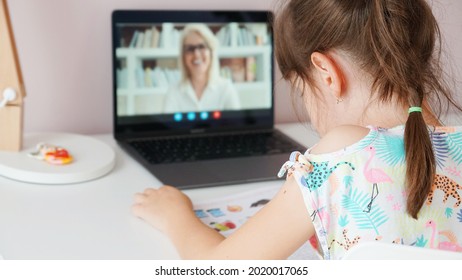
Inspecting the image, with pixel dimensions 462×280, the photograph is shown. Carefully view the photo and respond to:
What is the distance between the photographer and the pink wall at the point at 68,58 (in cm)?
125

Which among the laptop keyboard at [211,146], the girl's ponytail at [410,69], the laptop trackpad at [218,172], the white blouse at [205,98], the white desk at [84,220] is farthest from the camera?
the white blouse at [205,98]

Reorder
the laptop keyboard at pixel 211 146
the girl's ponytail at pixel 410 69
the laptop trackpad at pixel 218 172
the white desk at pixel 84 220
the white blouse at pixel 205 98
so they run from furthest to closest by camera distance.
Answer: the white blouse at pixel 205 98, the laptop keyboard at pixel 211 146, the laptop trackpad at pixel 218 172, the white desk at pixel 84 220, the girl's ponytail at pixel 410 69

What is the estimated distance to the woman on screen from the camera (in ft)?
4.25

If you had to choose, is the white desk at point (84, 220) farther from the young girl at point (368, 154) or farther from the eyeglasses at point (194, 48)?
the eyeglasses at point (194, 48)

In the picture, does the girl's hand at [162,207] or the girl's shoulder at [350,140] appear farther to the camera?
the girl's hand at [162,207]

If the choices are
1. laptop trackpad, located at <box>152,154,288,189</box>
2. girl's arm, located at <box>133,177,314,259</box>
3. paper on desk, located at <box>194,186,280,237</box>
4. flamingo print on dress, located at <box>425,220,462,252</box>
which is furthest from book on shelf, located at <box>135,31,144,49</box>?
flamingo print on dress, located at <box>425,220,462,252</box>

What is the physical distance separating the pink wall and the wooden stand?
112mm

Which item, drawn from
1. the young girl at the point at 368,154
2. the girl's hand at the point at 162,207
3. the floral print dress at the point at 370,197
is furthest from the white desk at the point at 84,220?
the floral print dress at the point at 370,197

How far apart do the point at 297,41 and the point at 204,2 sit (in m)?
0.54

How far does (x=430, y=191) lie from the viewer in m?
0.74

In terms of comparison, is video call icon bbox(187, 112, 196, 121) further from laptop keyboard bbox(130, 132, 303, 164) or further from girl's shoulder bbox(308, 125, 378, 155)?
girl's shoulder bbox(308, 125, 378, 155)

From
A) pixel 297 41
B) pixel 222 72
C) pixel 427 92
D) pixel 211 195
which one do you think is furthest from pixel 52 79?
pixel 427 92

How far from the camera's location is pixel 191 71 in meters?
1.30
